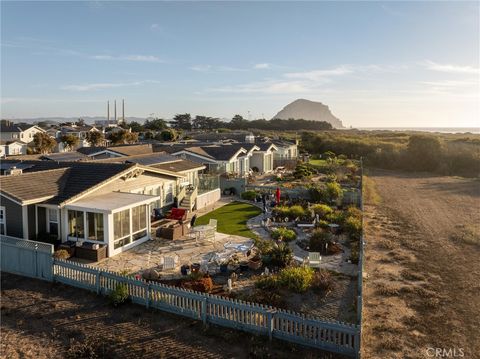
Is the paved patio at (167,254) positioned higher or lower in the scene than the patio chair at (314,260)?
lower

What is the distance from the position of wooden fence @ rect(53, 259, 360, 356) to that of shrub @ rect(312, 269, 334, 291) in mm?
2534

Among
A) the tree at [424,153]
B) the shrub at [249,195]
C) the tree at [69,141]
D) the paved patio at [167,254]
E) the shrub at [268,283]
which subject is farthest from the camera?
the tree at [69,141]

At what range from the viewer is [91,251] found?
52.4ft

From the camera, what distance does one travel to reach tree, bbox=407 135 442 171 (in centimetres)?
5500

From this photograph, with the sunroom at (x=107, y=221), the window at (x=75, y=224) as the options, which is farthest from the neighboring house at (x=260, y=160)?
the window at (x=75, y=224)

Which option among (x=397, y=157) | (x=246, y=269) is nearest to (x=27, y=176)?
(x=246, y=269)

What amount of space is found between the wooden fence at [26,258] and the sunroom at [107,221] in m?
2.31

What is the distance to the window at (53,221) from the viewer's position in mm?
17281

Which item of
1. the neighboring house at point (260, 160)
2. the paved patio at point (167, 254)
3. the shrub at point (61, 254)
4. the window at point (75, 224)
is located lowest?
the paved patio at point (167, 254)

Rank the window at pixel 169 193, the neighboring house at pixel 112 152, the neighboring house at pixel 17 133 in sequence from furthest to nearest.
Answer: the neighboring house at pixel 17 133, the neighboring house at pixel 112 152, the window at pixel 169 193

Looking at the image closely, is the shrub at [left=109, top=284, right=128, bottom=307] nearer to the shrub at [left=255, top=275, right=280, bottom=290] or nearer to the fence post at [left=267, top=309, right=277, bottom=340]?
the shrub at [left=255, top=275, right=280, bottom=290]

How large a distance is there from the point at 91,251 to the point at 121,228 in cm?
164

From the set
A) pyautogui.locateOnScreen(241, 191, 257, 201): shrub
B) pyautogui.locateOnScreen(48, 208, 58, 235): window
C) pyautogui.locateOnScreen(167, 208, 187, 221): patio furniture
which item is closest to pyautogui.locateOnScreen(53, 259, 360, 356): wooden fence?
pyautogui.locateOnScreen(48, 208, 58, 235): window

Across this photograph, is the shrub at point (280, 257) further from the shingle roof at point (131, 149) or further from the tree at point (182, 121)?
the tree at point (182, 121)
